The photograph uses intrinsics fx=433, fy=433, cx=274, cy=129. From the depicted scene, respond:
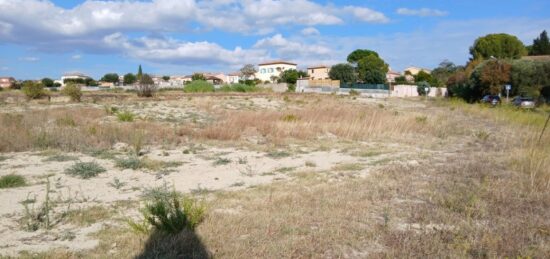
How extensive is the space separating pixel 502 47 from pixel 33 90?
7623 centimetres

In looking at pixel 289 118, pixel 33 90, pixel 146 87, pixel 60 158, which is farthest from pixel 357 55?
pixel 60 158

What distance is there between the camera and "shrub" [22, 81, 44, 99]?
36.2 m

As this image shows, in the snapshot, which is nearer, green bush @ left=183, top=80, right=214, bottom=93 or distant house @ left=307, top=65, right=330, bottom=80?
green bush @ left=183, top=80, right=214, bottom=93

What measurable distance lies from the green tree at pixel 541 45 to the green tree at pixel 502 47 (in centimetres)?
615

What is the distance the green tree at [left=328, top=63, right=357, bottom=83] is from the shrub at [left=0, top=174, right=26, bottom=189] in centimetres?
9524

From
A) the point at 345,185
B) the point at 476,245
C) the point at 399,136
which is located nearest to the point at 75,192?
the point at 345,185

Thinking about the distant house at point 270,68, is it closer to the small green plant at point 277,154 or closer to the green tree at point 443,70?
the green tree at point 443,70

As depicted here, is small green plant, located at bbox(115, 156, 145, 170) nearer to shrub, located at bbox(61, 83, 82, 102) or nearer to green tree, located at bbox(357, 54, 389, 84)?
shrub, located at bbox(61, 83, 82, 102)

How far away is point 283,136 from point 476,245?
33.2ft

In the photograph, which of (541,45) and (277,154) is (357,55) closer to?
(541,45)

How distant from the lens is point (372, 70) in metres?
96.7

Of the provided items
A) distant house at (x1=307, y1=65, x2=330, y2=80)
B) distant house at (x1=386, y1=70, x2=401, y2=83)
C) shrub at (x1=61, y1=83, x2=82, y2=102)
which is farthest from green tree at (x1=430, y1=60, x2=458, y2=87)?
shrub at (x1=61, y1=83, x2=82, y2=102)

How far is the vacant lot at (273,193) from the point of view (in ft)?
15.7

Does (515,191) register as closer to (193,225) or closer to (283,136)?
(193,225)
